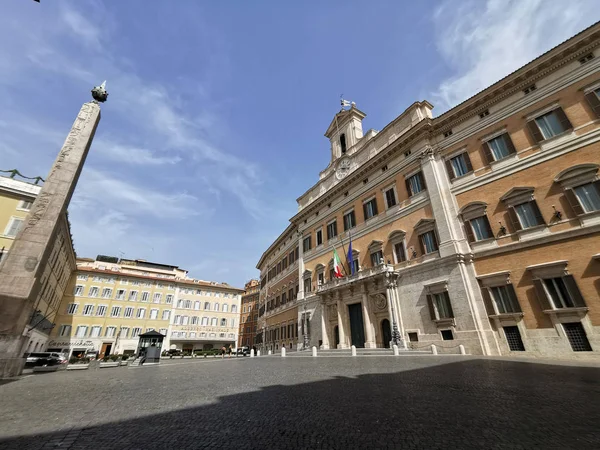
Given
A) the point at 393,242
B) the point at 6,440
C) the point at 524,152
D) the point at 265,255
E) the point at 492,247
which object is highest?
the point at 265,255

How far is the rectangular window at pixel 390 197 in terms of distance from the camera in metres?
21.3

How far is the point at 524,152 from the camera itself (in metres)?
15.0

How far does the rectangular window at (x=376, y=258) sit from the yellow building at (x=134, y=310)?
35.3 m

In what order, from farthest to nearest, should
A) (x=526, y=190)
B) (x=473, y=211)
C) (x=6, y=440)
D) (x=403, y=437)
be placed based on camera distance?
(x=473, y=211), (x=526, y=190), (x=6, y=440), (x=403, y=437)

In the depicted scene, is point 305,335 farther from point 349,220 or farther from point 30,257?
point 30,257

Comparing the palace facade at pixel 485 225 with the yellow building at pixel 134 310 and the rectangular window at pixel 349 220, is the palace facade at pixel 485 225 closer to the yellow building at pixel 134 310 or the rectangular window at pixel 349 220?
the rectangular window at pixel 349 220

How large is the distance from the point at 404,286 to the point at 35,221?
19803 mm

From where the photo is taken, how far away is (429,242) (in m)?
18.0

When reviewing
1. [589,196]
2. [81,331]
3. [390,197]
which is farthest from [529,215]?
[81,331]

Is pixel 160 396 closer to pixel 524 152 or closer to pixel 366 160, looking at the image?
pixel 524 152

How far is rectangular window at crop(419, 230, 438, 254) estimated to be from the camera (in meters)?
17.7

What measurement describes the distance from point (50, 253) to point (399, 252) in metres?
20.2

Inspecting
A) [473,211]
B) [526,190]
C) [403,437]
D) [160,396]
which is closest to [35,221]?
[160,396]

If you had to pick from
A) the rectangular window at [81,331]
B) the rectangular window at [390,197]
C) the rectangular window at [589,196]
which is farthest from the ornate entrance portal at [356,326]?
the rectangular window at [81,331]
